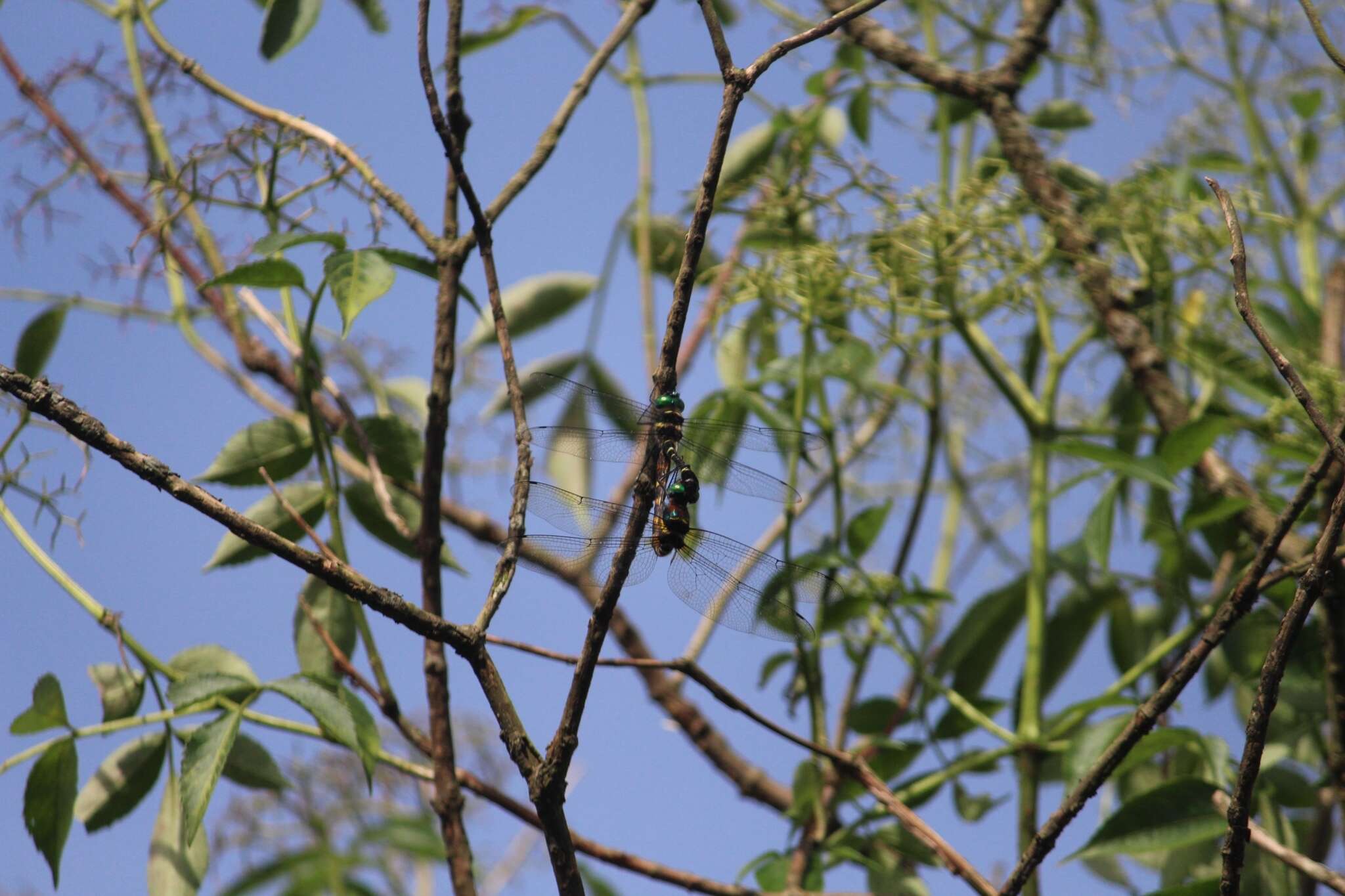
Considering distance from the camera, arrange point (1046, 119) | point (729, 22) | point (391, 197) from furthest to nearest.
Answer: point (729, 22) → point (1046, 119) → point (391, 197)

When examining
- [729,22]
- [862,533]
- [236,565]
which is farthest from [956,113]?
[236,565]

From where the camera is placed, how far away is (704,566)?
85 cm

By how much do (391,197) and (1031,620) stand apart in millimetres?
609

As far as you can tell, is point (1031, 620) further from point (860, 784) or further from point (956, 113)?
point (956, 113)

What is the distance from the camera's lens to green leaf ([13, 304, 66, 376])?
2.84 feet

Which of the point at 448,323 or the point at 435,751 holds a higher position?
the point at 448,323

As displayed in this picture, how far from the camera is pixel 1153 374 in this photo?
3.38 ft

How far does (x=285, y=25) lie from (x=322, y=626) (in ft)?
1.49

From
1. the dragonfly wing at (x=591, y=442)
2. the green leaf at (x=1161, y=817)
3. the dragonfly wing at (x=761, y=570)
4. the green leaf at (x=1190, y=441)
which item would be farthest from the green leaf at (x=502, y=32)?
the green leaf at (x=1161, y=817)

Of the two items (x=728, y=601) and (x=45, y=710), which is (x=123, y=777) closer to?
(x=45, y=710)

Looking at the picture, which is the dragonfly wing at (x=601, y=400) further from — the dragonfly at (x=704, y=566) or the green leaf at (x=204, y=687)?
the green leaf at (x=204, y=687)

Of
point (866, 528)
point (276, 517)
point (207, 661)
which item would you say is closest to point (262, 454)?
point (276, 517)

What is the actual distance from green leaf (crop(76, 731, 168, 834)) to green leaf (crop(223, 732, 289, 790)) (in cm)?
4

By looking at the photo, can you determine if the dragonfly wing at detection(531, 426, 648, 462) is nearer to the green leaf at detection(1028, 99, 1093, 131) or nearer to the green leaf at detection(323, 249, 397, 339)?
the green leaf at detection(323, 249, 397, 339)
